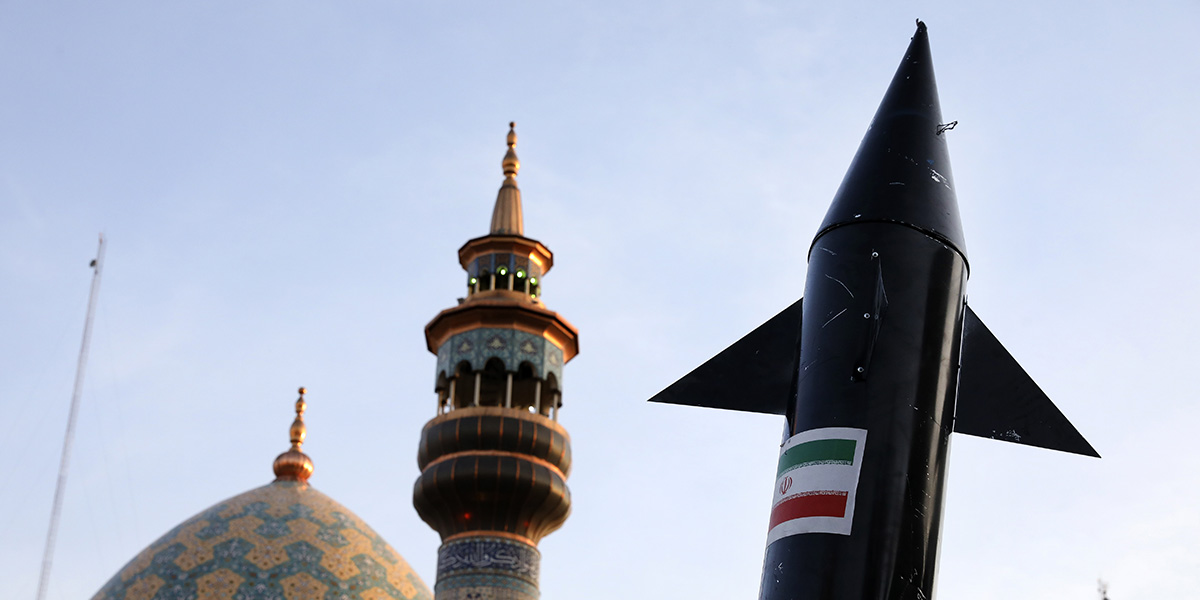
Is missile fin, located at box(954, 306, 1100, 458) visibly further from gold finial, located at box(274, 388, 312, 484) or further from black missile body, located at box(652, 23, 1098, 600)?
gold finial, located at box(274, 388, 312, 484)

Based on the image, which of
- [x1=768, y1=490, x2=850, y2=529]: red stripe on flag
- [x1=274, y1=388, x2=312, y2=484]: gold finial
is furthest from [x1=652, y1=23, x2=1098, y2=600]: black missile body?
[x1=274, y1=388, x2=312, y2=484]: gold finial

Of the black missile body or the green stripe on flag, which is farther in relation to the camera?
the green stripe on flag

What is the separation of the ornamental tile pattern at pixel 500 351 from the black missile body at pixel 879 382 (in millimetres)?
17329

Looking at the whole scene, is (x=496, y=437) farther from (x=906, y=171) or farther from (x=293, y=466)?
(x=906, y=171)

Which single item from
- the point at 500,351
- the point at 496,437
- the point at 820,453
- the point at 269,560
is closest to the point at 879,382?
the point at 820,453

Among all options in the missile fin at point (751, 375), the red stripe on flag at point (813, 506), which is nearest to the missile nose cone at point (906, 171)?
the missile fin at point (751, 375)

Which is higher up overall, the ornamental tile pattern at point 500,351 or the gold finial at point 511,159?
the gold finial at point 511,159

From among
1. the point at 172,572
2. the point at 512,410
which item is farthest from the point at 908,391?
the point at 172,572

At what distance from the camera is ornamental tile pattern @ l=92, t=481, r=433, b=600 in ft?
93.5

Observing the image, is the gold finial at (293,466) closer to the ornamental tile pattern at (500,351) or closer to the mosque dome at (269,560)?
the mosque dome at (269,560)

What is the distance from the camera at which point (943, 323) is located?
856 centimetres

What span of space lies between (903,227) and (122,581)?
24.5 metres

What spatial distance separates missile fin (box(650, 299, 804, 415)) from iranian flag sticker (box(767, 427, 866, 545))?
3.09 feet

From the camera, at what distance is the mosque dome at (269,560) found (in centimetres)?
2850
